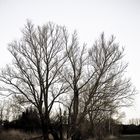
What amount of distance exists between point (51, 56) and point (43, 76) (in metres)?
2.33

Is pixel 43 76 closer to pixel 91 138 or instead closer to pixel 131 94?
pixel 131 94

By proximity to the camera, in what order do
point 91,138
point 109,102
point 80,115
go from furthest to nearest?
point 91,138 → point 80,115 → point 109,102

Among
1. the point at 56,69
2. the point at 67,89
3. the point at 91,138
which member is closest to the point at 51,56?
the point at 56,69

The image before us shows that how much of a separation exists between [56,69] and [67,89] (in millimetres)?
2390

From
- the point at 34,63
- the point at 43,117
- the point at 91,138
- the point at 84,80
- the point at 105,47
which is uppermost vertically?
the point at 105,47

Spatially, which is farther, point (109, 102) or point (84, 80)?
point (84, 80)

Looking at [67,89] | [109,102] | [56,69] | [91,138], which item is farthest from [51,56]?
[91,138]

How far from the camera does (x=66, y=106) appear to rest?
77.9ft

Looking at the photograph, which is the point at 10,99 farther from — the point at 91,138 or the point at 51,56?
the point at 91,138

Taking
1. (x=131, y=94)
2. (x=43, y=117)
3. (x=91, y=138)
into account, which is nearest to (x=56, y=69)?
(x=43, y=117)

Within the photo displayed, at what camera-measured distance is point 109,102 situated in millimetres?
21719

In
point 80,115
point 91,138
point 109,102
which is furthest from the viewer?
point 91,138

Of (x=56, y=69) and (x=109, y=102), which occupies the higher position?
(x=56, y=69)

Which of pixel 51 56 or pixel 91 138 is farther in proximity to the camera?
pixel 91 138
